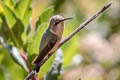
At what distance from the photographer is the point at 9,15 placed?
5.45ft

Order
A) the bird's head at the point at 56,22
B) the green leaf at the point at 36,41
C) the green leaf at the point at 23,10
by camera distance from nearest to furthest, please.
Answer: the bird's head at the point at 56,22 → the green leaf at the point at 36,41 → the green leaf at the point at 23,10

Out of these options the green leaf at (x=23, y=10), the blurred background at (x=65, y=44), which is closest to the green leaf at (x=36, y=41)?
the blurred background at (x=65, y=44)

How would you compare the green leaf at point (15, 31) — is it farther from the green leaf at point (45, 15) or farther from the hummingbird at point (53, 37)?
the hummingbird at point (53, 37)

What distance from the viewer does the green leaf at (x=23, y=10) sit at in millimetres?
1682

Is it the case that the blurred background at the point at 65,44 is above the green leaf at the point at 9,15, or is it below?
below

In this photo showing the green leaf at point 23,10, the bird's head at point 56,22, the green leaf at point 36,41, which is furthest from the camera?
the green leaf at point 23,10

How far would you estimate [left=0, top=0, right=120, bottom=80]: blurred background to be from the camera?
1.68 metres

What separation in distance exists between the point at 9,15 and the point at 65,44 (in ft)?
1.26

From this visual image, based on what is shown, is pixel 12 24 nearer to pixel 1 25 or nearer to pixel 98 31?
pixel 1 25

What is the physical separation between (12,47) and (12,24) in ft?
0.35

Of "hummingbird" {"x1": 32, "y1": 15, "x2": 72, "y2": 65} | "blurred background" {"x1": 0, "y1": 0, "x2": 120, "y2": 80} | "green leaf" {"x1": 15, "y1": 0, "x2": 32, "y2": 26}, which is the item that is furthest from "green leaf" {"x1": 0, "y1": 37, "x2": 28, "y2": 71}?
"hummingbird" {"x1": 32, "y1": 15, "x2": 72, "y2": 65}

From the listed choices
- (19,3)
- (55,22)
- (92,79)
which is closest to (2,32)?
(19,3)

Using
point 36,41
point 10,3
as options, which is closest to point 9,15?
point 10,3

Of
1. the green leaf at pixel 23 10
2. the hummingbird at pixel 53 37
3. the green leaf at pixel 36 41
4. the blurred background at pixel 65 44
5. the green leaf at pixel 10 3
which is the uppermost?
the hummingbird at pixel 53 37
